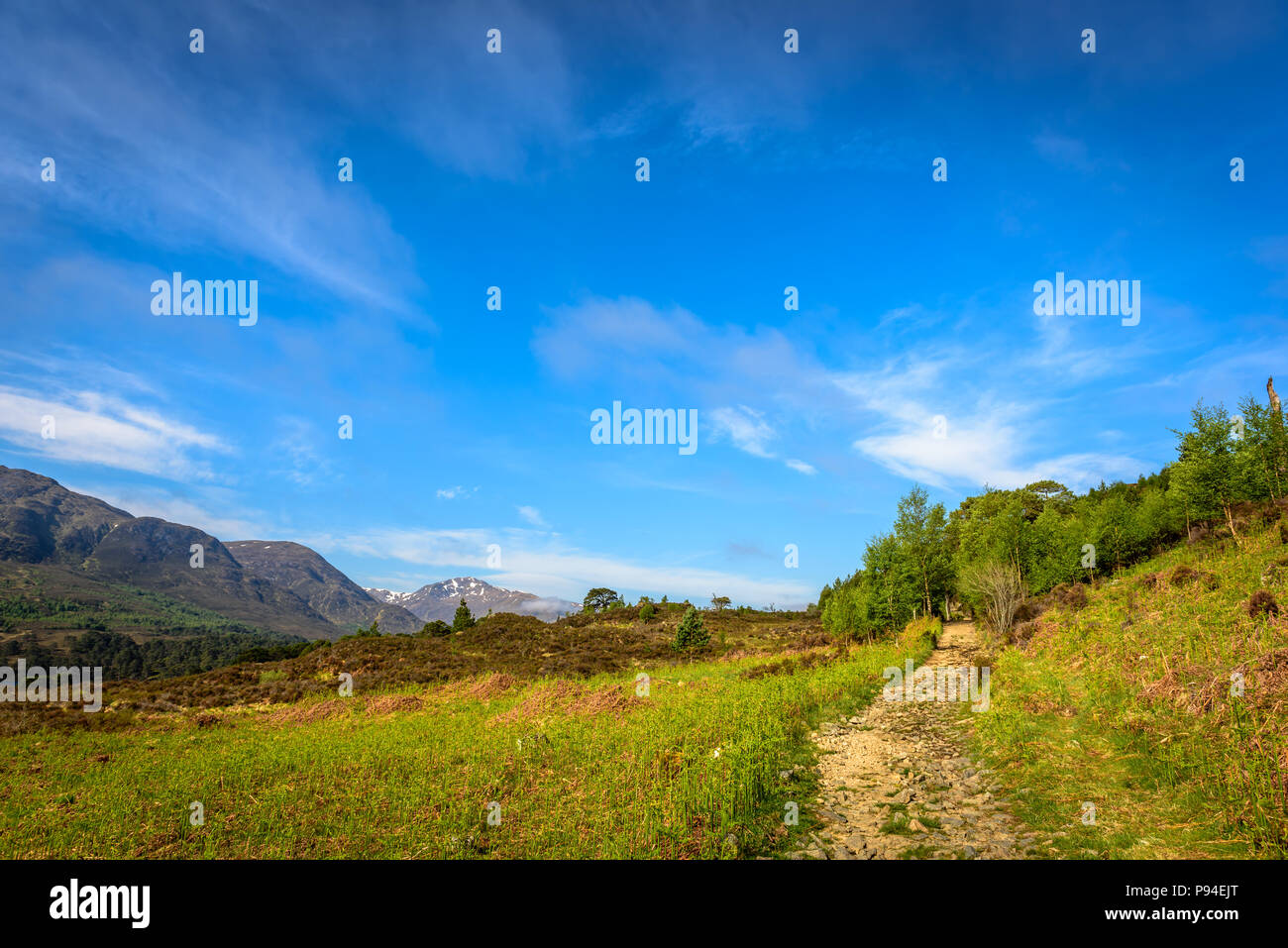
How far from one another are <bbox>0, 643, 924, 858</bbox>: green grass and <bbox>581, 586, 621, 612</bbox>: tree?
5822 cm

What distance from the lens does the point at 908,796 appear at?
963 cm

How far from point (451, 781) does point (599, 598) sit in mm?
71234

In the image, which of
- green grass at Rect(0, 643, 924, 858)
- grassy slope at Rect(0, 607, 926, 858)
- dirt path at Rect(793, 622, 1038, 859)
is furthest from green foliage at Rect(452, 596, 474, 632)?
dirt path at Rect(793, 622, 1038, 859)

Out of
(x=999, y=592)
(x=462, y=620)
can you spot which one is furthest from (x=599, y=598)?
(x=999, y=592)

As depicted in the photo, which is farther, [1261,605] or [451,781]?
[1261,605]

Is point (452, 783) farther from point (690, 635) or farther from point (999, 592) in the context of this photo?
point (999, 592)

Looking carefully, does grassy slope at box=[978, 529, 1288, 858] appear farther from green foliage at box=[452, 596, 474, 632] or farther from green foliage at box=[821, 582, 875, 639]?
green foliage at box=[452, 596, 474, 632]

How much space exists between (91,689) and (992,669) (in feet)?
156

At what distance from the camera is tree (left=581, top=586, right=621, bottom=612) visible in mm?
80000

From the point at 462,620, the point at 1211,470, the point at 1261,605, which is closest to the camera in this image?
the point at 1261,605

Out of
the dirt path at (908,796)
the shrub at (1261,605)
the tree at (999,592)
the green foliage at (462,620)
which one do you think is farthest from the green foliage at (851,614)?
the green foliage at (462,620)

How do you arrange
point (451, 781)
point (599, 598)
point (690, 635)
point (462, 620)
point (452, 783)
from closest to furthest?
point (452, 783) < point (451, 781) < point (690, 635) < point (462, 620) < point (599, 598)
